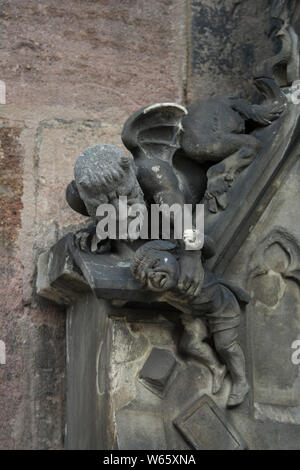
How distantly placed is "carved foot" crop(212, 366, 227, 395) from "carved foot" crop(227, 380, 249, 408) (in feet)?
0.12

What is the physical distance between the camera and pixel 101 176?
2807 mm

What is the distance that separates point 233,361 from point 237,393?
0.08 meters

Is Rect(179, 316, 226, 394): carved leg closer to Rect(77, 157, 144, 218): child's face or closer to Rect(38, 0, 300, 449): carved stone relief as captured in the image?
Rect(38, 0, 300, 449): carved stone relief

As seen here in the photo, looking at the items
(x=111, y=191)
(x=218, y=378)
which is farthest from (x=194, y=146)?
(x=218, y=378)

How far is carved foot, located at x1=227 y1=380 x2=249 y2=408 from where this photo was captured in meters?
2.95

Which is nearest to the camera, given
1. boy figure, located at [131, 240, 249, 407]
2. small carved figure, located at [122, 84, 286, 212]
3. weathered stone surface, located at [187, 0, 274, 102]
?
boy figure, located at [131, 240, 249, 407]

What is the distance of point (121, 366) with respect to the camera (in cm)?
291

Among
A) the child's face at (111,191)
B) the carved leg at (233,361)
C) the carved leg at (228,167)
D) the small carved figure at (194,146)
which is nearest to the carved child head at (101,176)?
the child's face at (111,191)

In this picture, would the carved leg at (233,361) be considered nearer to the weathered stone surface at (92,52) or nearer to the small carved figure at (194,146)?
the small carved figure at (194,146)

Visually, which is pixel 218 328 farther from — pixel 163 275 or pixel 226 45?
pixel 226 45

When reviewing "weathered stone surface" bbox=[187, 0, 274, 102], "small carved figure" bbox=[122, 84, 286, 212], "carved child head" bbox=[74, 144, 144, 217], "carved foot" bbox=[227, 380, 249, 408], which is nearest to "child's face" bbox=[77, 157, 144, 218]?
"carved child head" bbox=[74, 144, 144, 217]

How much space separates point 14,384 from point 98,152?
0.72 meters

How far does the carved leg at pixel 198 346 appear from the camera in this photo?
2.95 m

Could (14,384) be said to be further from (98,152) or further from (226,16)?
(226,16)
